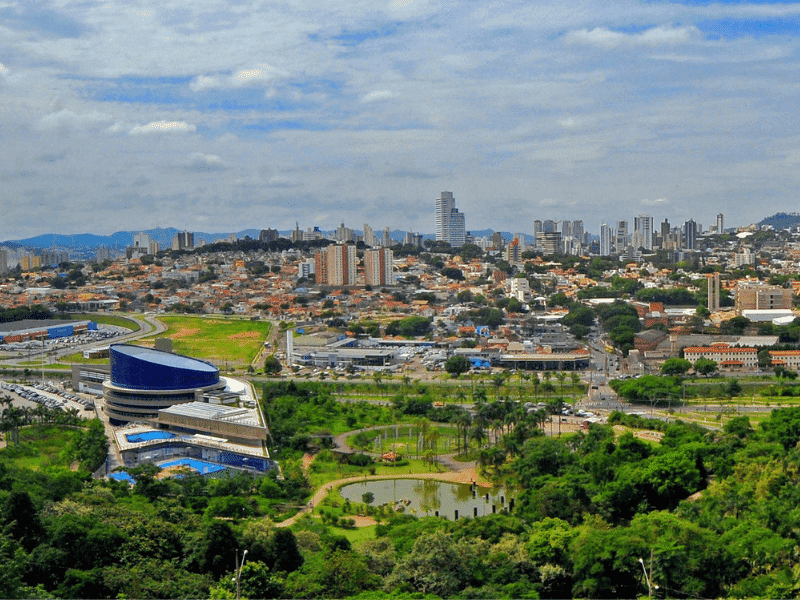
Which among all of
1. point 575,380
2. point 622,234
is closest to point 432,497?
point 575,380

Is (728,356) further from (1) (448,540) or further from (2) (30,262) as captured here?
(2) (30,262)

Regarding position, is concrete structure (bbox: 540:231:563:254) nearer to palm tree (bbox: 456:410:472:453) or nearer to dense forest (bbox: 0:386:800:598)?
palm tree (bbox: 456:410:472:453)

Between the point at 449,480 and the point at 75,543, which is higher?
the point at 75,543

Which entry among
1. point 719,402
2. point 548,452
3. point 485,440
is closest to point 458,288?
point 719,402

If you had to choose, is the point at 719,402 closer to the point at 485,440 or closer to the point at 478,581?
the point at 485,440

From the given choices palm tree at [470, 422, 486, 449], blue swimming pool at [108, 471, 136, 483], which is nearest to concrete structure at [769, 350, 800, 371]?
palm tree at [470, 422, 486, 449]

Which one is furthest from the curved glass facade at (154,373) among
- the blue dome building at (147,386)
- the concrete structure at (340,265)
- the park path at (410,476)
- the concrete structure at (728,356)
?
the concrete structure at (340,265)
